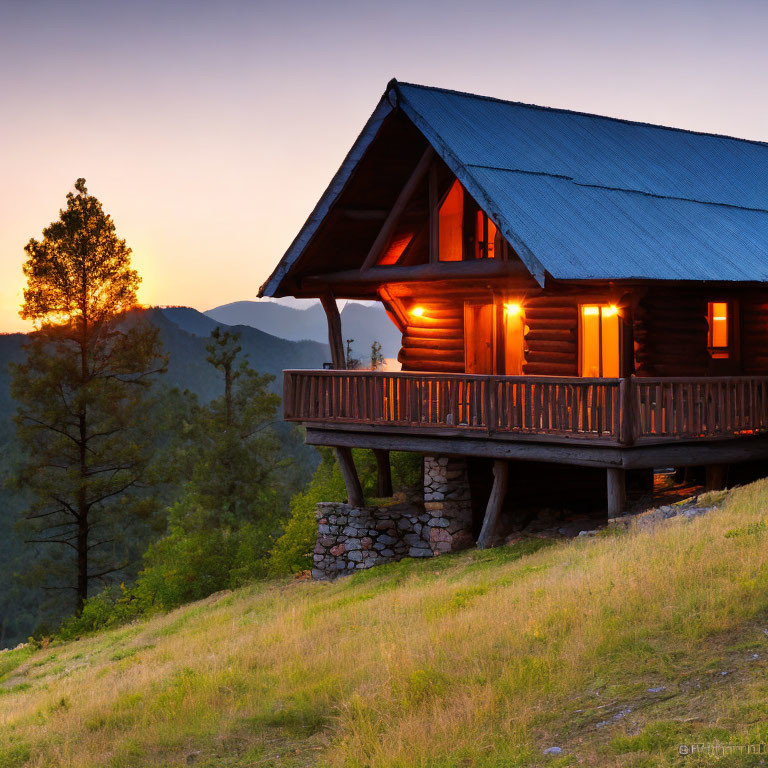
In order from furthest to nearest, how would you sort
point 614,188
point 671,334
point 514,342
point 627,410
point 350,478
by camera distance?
point 350,478, point 514,342, point 614,188, point 671,334, point 627,410

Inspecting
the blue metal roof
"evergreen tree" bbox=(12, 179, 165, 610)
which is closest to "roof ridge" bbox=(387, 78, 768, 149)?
the blue metal roof

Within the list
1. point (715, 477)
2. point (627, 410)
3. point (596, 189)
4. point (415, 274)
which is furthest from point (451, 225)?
point (715, 477)

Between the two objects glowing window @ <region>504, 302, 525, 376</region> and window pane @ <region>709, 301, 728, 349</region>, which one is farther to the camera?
glowing window @ <region>504, 302, 525, 376</region>

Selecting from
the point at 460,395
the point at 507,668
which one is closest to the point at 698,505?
the point at 460,395

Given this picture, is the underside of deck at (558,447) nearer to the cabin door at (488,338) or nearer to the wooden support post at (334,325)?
the cabin door at (488,338)

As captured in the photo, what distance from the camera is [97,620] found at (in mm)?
30266

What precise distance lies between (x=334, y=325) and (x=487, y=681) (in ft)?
49.4

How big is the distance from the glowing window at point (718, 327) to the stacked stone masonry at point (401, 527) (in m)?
6.21

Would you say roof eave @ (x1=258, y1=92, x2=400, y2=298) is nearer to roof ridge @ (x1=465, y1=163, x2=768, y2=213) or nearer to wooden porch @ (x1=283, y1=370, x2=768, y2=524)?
wooden porch @ (x1=283, y1=370, x2=768, y2=524)

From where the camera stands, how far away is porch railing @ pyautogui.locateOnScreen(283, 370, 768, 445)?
17328 mm

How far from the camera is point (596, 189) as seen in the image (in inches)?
846

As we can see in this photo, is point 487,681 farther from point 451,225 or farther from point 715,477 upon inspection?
point 451,225

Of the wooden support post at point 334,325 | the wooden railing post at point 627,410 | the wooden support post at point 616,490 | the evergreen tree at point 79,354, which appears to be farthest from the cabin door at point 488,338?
the evergreen tree at point 79,354

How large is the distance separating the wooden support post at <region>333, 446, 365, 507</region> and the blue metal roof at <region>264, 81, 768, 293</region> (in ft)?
14.3
